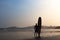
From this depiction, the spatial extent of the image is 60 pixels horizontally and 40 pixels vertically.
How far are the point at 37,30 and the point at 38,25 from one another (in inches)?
19.3

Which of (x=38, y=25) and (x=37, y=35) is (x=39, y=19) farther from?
(x=37, y=35)

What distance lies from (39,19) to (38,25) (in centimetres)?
61

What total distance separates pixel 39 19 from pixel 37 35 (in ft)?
6.35

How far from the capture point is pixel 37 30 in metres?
16.8

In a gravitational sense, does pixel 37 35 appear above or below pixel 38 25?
below

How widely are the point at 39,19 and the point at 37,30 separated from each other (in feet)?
3.58

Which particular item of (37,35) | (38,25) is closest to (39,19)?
(38,25)

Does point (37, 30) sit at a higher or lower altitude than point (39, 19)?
→ lower

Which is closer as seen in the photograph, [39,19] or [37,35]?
[39,19]

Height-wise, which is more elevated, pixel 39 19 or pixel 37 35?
pixel 39 19

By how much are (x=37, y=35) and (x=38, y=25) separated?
1364mm

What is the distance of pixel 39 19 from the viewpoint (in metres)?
16.5

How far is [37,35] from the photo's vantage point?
57.8 feet
